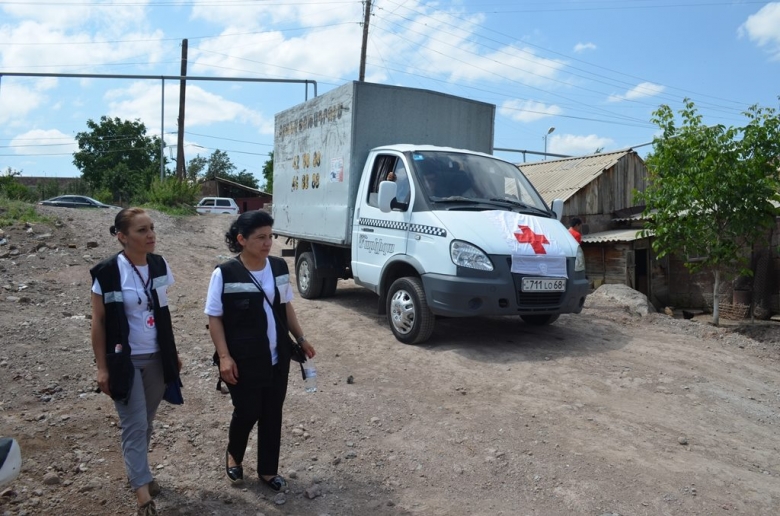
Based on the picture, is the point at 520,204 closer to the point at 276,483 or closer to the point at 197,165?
the point at 276,483

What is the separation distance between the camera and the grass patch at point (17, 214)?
12.4 metres

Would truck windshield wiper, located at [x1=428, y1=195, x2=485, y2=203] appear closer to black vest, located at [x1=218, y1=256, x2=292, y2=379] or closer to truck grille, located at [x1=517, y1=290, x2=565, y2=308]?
→ truck grille, located at [x1=517, y1=290, x2=565, y2=308]

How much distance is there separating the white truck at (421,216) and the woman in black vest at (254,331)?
299 centimetres

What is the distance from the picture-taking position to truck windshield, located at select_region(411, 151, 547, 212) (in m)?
7.15

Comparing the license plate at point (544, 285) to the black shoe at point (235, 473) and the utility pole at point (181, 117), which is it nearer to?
the black shoe at point (235, 473)

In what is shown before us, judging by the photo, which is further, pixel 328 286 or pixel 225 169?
pixel 225 169

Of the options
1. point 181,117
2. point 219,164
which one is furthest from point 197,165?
point 181,117

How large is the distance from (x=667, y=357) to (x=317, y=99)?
A: 226 inches

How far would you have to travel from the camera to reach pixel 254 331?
3543mm

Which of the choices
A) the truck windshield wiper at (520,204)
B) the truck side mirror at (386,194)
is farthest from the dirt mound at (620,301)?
the truck side mirror at (386,194)

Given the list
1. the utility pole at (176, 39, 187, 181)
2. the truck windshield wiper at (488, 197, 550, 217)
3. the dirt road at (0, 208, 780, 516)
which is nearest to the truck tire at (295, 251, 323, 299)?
the dirt road at (0, 208, 780, 516)

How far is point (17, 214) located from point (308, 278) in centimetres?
716

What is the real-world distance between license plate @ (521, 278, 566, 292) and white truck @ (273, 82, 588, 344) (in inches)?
0.4

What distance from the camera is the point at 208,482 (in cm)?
396
